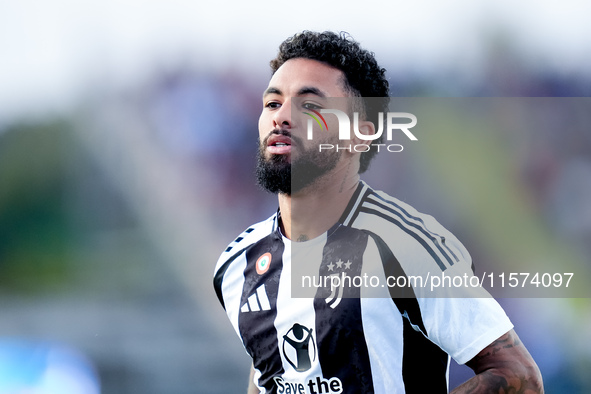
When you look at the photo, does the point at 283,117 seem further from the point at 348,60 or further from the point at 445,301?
the point at 445,301

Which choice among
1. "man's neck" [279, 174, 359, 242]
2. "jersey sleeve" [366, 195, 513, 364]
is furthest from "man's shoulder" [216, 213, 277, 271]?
"jersey sleeve" [366, 195, 513, 364]

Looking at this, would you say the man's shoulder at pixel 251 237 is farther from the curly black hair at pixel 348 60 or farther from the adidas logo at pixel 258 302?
the curly black hair at pixel 348 60

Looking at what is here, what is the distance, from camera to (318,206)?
1.89 m

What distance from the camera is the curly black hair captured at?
1.97 m

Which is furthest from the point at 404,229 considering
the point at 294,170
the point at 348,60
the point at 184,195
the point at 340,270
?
the point at 184,195

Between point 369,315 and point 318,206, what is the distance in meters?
0.40

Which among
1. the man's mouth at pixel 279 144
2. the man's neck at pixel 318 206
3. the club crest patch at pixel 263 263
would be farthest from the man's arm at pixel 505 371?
the man's mouth at pixel 279 144

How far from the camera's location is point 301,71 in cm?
194

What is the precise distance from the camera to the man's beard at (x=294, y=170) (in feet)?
6.09

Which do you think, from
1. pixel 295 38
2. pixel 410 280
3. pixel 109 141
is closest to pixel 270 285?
pixel 410 280

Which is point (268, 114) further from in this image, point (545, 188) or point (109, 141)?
point (109, 141)

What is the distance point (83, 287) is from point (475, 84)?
3451 mm

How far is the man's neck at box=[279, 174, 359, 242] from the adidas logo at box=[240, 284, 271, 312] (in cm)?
19

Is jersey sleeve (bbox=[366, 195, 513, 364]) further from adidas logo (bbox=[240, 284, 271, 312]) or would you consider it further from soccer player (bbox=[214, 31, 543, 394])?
adidas logo (bbox=[240, 284, 271, 312])
